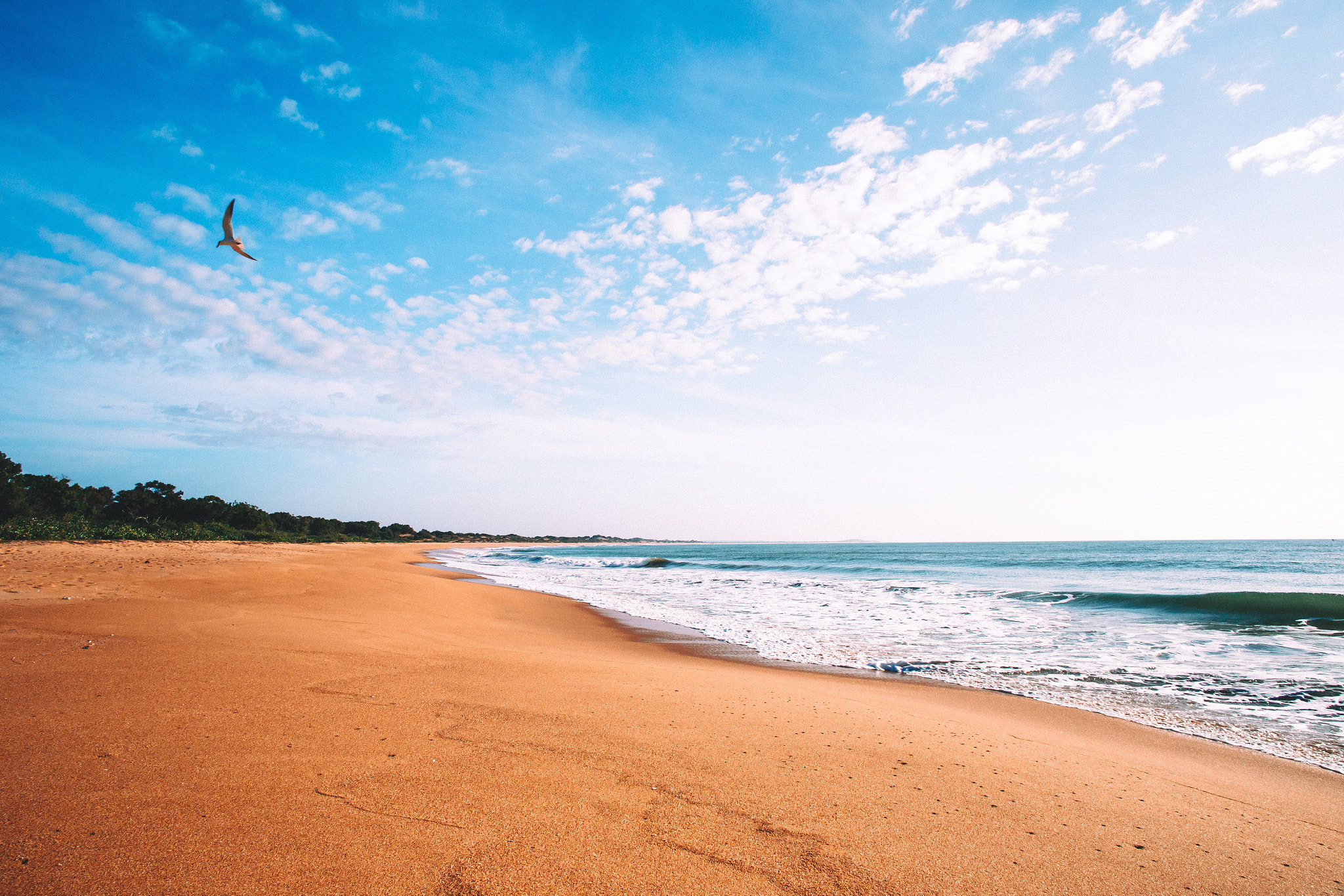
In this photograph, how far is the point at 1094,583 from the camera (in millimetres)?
24781

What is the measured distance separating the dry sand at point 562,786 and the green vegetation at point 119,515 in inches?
926

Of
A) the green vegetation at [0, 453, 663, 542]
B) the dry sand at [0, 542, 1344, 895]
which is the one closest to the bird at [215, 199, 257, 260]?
the dry sand at [0, 542, 1344, 895]

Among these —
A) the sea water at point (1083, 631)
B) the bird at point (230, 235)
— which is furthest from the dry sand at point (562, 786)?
the bird at point (230, 235)

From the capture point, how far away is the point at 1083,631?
1270cm

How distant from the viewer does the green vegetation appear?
21.8 metres

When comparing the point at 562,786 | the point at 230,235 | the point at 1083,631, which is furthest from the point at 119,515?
the point at 1083,631

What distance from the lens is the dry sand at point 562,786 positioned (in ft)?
8.20

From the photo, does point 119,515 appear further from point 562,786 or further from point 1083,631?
point 1083,631

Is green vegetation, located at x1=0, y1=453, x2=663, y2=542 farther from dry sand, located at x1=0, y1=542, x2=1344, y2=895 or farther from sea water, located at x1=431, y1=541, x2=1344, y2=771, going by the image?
dry sand, located at x1=0, y1=542, x2=1344, y2=895

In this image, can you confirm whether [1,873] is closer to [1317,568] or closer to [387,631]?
[387,631]

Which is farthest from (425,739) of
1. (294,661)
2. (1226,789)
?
(1226,789)

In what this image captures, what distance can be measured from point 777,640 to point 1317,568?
1593 inches

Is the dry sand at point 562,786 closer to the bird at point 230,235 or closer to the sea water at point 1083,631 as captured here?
the sea water at point 1083,631

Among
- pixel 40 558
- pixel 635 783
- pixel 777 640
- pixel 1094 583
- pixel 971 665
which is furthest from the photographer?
pixel 1094 583
